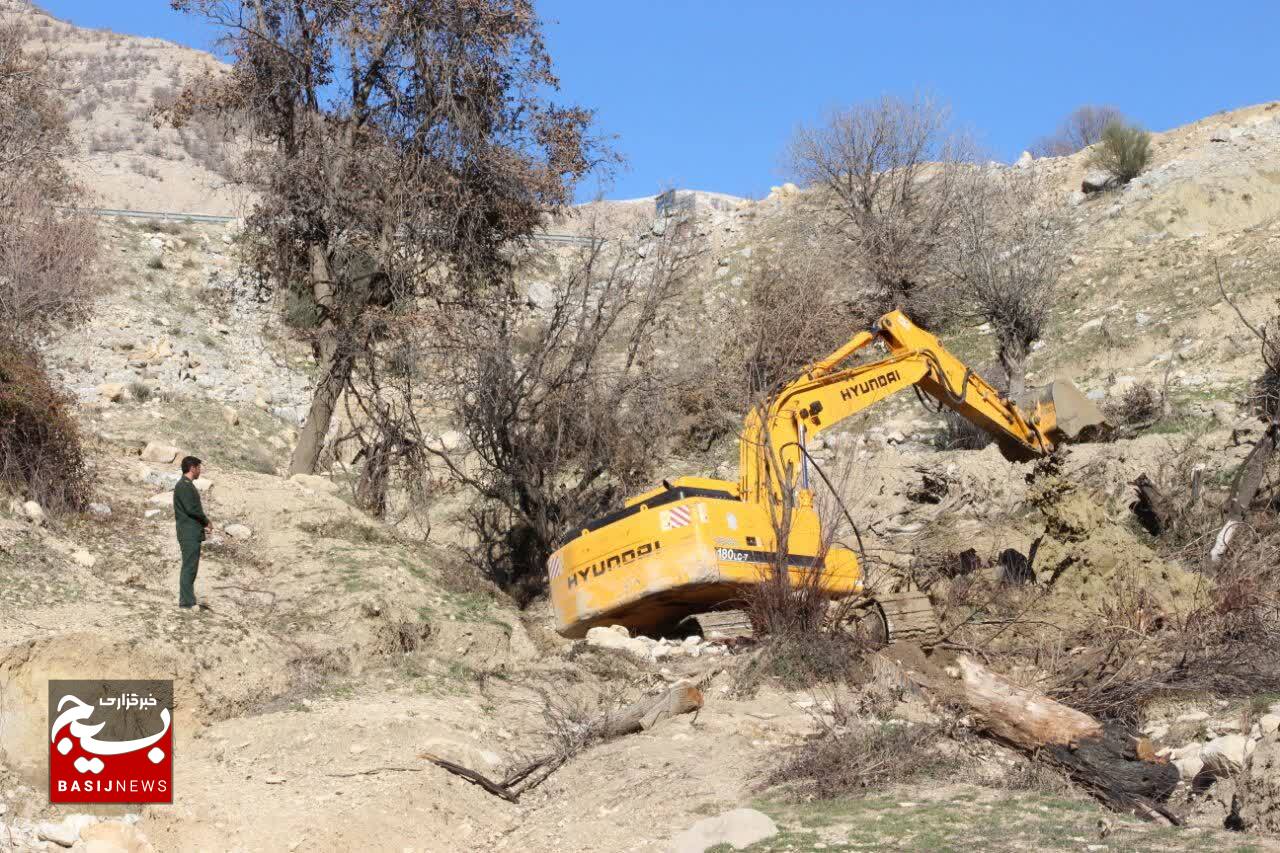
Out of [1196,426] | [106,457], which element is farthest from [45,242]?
[1196,426]

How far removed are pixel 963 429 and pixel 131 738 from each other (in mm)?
14270

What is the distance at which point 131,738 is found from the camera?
9.27m

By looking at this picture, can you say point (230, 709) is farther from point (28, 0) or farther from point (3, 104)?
point (28, 0)

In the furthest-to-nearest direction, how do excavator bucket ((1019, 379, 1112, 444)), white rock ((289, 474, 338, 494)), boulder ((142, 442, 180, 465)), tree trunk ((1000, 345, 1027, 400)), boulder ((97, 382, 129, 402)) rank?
1. tree trunk ((1000, 345, 1027, 400))
2. boulder ((97, 382, 129, 402))
3. white rock ((289, 474, 338, 494))
4. boulder ((142, 442, 180, 465))
5. excavator bucket ((1019, 379, 1112, 444))

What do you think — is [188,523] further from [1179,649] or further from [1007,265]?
[1007,265]

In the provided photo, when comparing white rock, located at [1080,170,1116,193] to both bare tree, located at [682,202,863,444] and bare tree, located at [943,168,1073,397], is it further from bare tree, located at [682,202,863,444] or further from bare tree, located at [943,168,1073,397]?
bare tree, located at [682,202,863,444]

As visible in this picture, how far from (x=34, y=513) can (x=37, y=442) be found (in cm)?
104

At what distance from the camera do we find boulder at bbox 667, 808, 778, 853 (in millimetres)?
7289

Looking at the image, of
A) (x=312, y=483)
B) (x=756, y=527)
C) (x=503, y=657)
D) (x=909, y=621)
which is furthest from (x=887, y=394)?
(x=312, y=483)

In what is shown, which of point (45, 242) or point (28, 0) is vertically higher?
point (28, 0)

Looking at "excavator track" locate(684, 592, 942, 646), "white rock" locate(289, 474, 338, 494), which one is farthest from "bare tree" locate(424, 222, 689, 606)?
"excavator track" locate(684, 592, 942, 646)

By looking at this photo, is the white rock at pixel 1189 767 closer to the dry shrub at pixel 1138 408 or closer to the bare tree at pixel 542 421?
the bare tree at pixel 542 421

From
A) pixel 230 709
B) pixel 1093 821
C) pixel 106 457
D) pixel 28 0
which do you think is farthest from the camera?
pixel 28 0

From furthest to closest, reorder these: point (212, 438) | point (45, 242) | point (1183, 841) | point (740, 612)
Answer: point (45, 242) → point (212, 438) → point (740, 612) → point (1183, 841)
